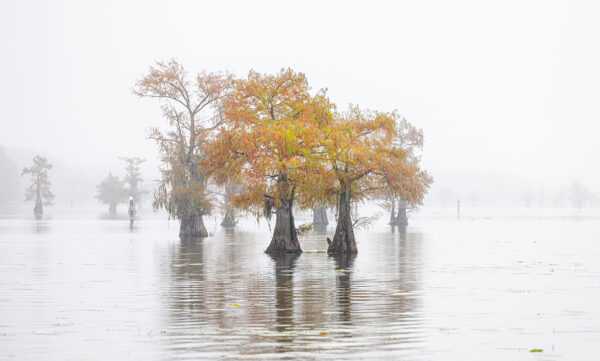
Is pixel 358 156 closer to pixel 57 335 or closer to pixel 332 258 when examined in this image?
pixel 332 258

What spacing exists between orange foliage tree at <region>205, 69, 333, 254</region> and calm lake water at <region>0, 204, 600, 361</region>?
360 cm

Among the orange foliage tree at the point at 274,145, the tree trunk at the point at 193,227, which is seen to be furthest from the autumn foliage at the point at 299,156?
the tree trunk at the point at 193,227

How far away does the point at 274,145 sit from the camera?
37.1 m

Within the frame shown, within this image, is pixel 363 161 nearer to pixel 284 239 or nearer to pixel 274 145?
pixel 274 145

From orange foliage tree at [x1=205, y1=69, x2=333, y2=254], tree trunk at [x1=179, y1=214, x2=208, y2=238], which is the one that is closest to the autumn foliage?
orange foliage tree at [x1=205, y1=69, x2=333, y2=254]

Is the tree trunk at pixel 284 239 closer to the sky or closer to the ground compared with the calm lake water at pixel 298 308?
closer to the sky

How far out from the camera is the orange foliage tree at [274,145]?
36719 mm

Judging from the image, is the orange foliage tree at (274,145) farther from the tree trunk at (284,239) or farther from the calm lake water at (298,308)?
the calm lake water at (298,308)

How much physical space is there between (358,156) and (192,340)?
2359cm

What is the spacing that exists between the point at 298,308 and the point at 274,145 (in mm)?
19308

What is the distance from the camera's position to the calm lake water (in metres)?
13.0

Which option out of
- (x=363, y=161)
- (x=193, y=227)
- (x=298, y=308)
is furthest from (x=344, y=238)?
(x=193, y=227)

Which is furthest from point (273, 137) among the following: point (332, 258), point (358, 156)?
point (332, 258)

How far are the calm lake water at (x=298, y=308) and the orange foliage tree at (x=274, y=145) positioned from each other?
3599 mm
